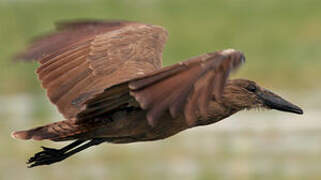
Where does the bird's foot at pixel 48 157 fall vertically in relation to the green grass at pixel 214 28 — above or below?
below

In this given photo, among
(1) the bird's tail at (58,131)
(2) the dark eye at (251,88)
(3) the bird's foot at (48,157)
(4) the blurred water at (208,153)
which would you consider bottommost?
(4) the blurred water at (208,153)

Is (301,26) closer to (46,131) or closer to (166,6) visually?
(166,6)

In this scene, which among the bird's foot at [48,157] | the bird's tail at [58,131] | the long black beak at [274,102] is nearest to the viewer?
the bird's tail at [58,131]

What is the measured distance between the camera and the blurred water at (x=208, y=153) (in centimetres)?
1366

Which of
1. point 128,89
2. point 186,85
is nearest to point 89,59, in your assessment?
point 128,89

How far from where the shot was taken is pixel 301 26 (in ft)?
68.2

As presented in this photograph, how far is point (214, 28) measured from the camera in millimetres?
20984

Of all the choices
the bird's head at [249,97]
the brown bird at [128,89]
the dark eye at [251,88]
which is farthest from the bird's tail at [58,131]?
the dark eye at [251,88]

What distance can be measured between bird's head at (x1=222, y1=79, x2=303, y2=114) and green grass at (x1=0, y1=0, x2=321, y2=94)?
8.51 m

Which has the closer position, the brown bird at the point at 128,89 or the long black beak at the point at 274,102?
the brown bird at the point at 128,89

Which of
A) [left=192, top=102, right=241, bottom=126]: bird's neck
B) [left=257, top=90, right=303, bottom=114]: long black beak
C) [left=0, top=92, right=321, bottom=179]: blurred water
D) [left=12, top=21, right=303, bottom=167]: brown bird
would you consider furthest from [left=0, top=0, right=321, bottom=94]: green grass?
[left=192, top=102, right=241, bottom=126]: bird's neck

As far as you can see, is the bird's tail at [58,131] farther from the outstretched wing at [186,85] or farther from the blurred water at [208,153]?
the blurred water at [208,153]

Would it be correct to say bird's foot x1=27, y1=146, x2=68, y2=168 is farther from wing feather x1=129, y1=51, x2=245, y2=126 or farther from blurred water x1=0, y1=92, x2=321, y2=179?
blurred water x1=0, y1=92, x2=321, y2=179

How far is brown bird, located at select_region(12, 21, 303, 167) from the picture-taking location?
8.35 meters
